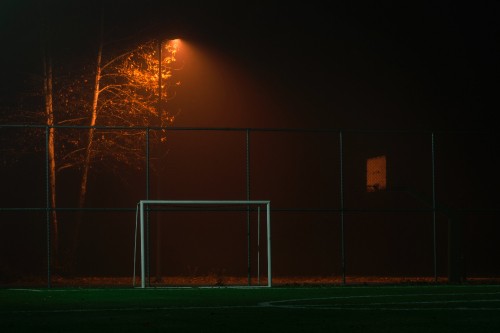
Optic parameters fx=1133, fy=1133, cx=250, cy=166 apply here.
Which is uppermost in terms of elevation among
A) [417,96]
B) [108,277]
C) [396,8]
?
[396,8]

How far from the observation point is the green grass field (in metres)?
12.6

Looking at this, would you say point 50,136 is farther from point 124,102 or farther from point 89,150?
point 124,102

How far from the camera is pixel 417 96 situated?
106 ft

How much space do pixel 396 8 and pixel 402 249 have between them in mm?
7615

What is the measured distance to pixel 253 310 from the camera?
49.0 feet

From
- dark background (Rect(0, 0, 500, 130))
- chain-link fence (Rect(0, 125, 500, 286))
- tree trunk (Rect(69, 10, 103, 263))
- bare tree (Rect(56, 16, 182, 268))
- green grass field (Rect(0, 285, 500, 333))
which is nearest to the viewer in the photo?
green grass field (Rect(0, 285, 500, 333))

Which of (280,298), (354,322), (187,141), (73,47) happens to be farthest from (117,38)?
(354,322)

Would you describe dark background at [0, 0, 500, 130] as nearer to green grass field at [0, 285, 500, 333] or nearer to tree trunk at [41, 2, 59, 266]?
tree trunk at [41, 2, 59, 266]

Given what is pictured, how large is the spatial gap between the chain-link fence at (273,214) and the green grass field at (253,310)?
30.0ft

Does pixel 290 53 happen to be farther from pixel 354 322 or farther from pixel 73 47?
pixel 354 322

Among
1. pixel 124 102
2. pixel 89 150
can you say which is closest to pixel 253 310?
pixel 89 150

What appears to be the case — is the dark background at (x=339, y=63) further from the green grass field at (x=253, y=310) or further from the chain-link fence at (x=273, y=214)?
the green grass field at (x=253, y=310)

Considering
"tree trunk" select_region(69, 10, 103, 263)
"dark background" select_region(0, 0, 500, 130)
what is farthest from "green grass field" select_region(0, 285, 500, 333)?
"dark background" select_region(0, 0, 500, 130)

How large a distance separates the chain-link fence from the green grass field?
9138 mm
